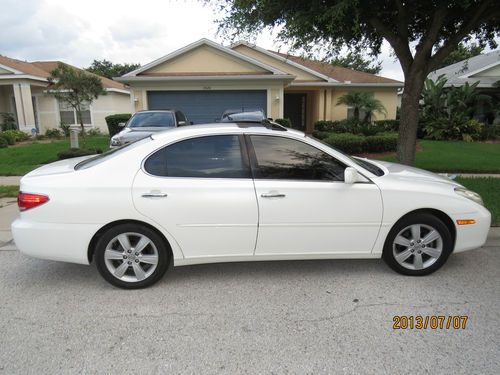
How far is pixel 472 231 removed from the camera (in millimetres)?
3842

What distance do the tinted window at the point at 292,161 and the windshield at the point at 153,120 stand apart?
7.70m

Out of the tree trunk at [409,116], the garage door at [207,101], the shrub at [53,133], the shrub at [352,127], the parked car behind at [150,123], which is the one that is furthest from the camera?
the shrub at [53,133]

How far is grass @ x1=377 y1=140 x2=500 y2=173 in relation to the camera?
951 centimetres

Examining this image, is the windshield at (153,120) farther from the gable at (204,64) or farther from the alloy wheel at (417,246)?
the alloy wheel at (417,246)

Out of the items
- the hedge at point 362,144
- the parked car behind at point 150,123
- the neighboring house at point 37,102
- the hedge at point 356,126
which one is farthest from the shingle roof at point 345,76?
the parked car behind at point 150,123

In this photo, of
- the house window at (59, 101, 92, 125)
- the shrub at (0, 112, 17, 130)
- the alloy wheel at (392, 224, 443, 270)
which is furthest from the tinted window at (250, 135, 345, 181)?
the shrub at (0, 112, 17, 130)

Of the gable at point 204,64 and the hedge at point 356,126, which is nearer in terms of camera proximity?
the gable at point 204,64

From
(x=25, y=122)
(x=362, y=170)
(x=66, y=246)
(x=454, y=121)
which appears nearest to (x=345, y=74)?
(x=454, y=121)

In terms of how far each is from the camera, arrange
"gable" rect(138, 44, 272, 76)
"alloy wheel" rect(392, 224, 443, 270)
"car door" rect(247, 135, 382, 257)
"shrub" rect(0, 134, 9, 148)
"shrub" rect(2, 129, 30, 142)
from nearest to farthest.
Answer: "car door" rect(247, 135, 382, 257)
"alloy wheel" rect(392, 224, 443, 270)
"shrub" rect(0, 134, 9, 148)
"gable" rect(138, 44, 272, 76)
"shrub" rect(2, 129, 30, 142)

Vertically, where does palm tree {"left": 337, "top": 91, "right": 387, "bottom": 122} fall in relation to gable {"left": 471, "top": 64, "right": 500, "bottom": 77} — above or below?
below

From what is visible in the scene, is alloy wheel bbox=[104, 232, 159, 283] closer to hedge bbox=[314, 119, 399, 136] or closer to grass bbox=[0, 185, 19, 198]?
grass bbox=[0, 185, 19, 198]

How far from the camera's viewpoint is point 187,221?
352 centimetres

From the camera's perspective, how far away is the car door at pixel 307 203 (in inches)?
141

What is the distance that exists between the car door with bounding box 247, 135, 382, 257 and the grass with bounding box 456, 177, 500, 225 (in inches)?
114
